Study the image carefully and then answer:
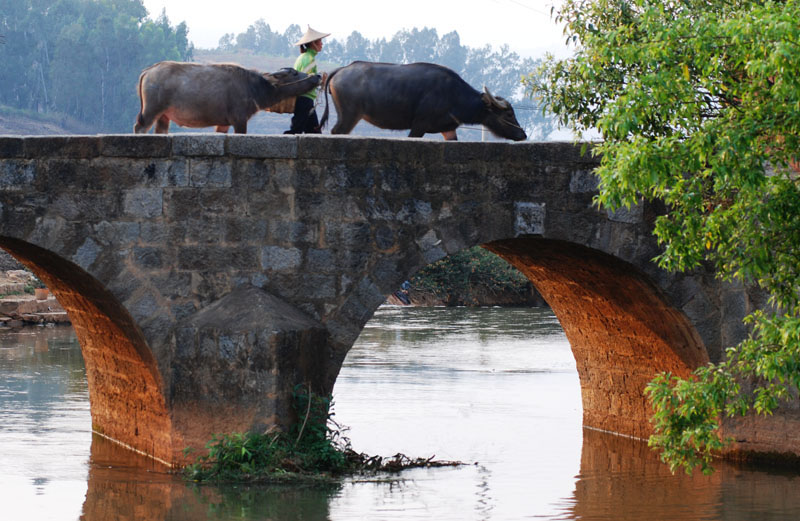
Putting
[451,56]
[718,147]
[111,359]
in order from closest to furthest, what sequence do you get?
[718,147] < [111,359] < [451,56]

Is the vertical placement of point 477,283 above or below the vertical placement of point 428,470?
above

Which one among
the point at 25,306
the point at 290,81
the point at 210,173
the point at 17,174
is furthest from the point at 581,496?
the point at 25,306

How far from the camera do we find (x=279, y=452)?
831 cm

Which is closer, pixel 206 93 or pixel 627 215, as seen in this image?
pixel 206 93

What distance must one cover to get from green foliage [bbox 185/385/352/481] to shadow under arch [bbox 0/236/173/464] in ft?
1.63

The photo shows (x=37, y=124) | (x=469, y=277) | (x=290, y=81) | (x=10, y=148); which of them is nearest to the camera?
(x=10, y=148)

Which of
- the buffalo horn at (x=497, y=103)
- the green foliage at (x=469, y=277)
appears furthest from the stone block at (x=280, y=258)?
Answer: the green foliage at (x=469, y=277)

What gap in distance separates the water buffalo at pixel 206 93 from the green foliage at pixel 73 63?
55.0 meters

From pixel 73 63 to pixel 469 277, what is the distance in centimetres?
3977

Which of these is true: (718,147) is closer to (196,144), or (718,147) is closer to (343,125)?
(196,144)

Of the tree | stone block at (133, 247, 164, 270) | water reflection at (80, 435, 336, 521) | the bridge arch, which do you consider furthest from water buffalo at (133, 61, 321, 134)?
the tree

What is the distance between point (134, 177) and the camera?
8.45 meters

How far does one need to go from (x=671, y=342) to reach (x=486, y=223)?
215 centimetres

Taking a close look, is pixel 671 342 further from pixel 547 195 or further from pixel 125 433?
pixel 125 433
